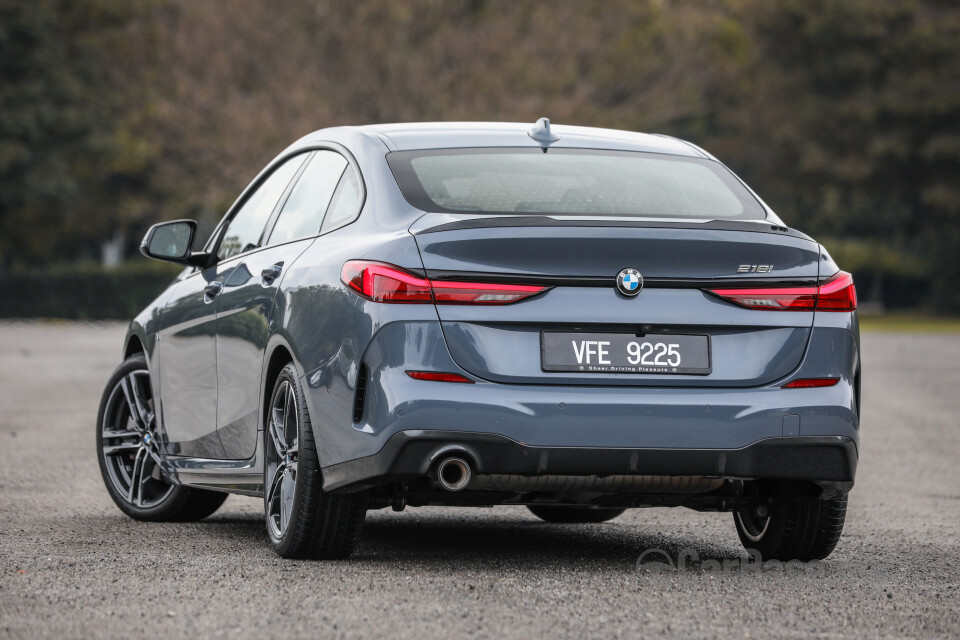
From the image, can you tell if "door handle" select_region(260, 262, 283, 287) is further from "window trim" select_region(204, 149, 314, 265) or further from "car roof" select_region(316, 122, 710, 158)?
"car roof" select_region(316, 122, 710, 158)

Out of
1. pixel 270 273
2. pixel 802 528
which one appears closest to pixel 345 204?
pixel 270 273

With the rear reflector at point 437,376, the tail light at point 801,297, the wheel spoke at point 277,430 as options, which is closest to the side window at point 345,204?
the wheel spoke at point 277,430

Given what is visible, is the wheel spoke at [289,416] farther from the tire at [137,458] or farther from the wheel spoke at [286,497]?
the tire at [137,458]

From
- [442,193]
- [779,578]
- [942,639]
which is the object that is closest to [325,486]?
[442,193]

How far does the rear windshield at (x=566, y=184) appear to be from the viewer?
6.07 m

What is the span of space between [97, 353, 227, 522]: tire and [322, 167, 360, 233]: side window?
180 centimetres

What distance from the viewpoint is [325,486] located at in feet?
19.0

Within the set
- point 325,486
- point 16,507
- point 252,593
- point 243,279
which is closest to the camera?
point 252,593

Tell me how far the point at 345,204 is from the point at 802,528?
2081 mm

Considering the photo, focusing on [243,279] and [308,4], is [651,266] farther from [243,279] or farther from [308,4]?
[308,4]

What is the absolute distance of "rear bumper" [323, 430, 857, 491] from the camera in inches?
214

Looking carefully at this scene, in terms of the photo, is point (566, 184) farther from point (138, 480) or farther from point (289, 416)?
point (138, 480)

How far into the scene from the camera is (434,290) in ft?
17.9

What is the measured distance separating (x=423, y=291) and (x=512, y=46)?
131 feet
